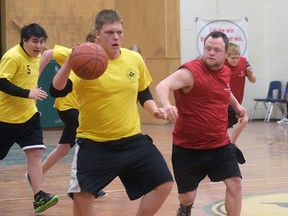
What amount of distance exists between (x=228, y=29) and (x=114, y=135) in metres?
15.7

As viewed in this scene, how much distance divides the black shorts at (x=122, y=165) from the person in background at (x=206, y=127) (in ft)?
2.53

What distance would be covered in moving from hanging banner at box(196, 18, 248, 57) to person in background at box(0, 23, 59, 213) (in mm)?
12985

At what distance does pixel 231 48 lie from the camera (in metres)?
9.59

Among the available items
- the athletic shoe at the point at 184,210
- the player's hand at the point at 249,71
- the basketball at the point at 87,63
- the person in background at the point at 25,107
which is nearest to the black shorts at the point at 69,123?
the person in background at the point at 25,107

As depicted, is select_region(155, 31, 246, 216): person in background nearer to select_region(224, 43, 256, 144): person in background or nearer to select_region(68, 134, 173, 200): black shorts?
select_region(68, 134, 173, 200): black shorts

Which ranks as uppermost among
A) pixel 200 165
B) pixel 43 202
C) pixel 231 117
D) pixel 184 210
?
pixel 200 165

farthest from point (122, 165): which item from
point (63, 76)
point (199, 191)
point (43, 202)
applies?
point (199, 191)

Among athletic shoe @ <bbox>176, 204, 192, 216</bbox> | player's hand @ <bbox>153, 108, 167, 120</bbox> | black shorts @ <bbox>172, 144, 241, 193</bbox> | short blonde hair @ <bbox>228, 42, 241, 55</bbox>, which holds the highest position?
short blonde hair @ <bbox>228, 42, 241, 55</bbox>

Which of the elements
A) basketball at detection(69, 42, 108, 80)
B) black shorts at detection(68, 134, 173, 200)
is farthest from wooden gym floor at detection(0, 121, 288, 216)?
basketball at detection(69, 42, 108, 80)

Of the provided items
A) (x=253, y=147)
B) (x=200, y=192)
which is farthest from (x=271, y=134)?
(x=200, y=192)

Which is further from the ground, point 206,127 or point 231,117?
point 206,127

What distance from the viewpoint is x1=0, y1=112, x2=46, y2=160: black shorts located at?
7.34m

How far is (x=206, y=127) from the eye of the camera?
19.8ft

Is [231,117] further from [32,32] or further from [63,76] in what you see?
[63,76]
